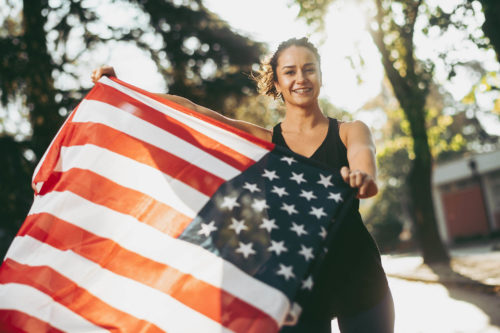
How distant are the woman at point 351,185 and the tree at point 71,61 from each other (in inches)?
336

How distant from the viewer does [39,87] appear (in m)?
10.3

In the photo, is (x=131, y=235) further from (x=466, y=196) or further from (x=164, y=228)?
(x=466, y=196)

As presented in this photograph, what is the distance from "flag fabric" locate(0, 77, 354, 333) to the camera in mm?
2256

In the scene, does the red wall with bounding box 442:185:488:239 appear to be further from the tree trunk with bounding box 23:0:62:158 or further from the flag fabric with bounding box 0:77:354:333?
the flag fabric with bounding box 0:77:354:333

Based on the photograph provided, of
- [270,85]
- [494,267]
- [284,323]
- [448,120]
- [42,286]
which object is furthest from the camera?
[448,120]

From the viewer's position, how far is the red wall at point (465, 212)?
95.8 ft

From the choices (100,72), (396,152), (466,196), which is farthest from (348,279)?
(396,152)

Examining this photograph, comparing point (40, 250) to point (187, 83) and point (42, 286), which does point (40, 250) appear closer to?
point (42, 286)

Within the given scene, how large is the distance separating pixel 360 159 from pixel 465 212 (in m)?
31.5

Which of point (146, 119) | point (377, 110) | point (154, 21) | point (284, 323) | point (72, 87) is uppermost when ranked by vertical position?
point (154, 21)

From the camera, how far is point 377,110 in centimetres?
4659

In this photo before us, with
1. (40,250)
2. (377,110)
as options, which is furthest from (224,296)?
(377,110)

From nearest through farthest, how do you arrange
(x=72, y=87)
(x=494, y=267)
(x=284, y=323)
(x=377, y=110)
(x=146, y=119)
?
1. (x=284, y=323)
2. (x=146, y=119)
3. (x=72, y=87)
4. (x=494, y=267)
5. (x=377, y=110)

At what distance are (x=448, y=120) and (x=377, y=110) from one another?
103 ft
